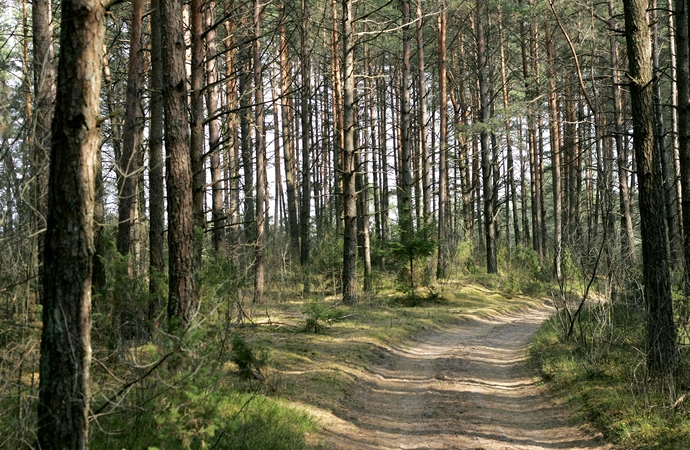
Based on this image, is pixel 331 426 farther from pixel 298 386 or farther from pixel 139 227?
pixel 139 227

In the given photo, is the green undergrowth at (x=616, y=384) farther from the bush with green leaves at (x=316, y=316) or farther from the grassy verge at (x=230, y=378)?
the bush with green leaves at (x=316, y=316)

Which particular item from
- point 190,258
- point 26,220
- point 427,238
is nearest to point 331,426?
point 190,258

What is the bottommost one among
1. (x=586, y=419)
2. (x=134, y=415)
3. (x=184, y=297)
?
(x=586, y=419)

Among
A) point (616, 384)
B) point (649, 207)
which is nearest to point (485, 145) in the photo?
point (649, 207)

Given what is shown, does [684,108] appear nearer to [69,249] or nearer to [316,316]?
[316,316]

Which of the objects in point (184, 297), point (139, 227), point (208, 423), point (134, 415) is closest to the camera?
point (208, 423)

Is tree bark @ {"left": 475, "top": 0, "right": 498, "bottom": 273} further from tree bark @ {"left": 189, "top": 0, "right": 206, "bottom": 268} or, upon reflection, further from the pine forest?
tree bark @ {"left": 189, "top": 0, "right": 206, "bottom": 268}

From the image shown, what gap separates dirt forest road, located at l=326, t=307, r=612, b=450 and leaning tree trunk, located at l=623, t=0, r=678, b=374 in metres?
1.57

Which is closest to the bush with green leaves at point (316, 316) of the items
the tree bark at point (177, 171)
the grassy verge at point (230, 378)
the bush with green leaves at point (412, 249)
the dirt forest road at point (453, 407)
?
the grassy verge at point (230, 378)

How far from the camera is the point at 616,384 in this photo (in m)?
7.55

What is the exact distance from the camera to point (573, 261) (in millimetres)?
10219

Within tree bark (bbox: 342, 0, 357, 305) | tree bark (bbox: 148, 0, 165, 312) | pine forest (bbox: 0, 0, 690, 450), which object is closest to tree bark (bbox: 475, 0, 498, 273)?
pine forest (bbox: 0, 0, 690, 450)

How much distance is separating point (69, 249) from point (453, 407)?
5742 mm

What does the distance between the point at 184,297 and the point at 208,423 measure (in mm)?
2755
